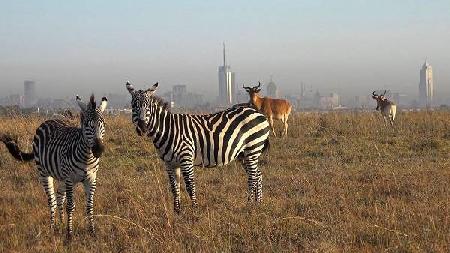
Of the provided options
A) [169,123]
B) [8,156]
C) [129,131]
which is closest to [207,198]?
[169,123]

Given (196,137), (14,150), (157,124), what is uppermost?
(157,124)

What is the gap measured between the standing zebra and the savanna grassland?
475mm

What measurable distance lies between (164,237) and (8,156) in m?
9.22

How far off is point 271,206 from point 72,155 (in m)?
3.18

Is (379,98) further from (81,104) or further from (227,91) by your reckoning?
(227,91)

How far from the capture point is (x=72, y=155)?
700cm

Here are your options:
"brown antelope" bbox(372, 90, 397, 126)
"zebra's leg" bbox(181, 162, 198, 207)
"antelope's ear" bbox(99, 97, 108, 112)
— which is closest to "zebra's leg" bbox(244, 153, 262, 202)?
"zebra's leg" bbox(181, 162, 198, 207)

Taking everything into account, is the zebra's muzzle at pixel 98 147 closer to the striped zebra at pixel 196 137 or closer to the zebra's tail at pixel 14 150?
the striped zebra at pixel 196 137

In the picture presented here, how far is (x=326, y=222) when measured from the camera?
7012mm

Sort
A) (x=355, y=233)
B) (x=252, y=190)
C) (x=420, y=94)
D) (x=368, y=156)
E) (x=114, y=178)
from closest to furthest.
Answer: (x=355, y=233) < (x=252, y=190) < (x=114, y=178) < (x=368, y=156) < (x=420, y=94)

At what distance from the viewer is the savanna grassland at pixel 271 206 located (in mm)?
6250

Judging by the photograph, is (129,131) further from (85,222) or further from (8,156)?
(85,222)

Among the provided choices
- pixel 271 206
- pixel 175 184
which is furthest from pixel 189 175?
pixel 271 206

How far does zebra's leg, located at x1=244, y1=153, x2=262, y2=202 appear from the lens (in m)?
8.99
